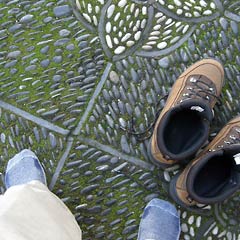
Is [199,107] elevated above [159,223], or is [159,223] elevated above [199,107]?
[199,107]

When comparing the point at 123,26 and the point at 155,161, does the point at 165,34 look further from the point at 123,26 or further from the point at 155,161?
the point at 155,161

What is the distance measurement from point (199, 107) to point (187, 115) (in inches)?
2.2

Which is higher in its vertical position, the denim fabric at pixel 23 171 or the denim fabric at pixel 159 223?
the denim fabric at pixel 23 171

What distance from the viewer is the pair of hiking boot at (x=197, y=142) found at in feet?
5.25

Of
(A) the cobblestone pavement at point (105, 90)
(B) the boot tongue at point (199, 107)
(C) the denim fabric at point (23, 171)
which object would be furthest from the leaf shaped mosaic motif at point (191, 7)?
(C) the denim fabric at point (23, 171)

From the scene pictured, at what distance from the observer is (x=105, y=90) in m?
1.83

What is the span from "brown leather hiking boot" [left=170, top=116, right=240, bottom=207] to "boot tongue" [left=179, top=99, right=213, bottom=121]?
11 cm

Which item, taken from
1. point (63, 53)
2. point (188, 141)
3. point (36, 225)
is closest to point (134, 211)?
point (188, 141)

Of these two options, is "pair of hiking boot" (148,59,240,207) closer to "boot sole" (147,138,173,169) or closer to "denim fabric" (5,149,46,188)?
"boot sole" (147,138,173,169)

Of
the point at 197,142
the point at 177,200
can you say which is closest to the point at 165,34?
the point at 197,142

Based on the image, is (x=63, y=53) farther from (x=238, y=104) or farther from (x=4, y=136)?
(x=238, y=104)

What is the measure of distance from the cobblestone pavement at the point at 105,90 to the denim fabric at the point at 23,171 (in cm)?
4

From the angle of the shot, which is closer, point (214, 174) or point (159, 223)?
point (214, 174)

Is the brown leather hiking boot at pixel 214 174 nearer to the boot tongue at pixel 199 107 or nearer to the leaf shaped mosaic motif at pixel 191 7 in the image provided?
the boot tongue at pixel 199 107
